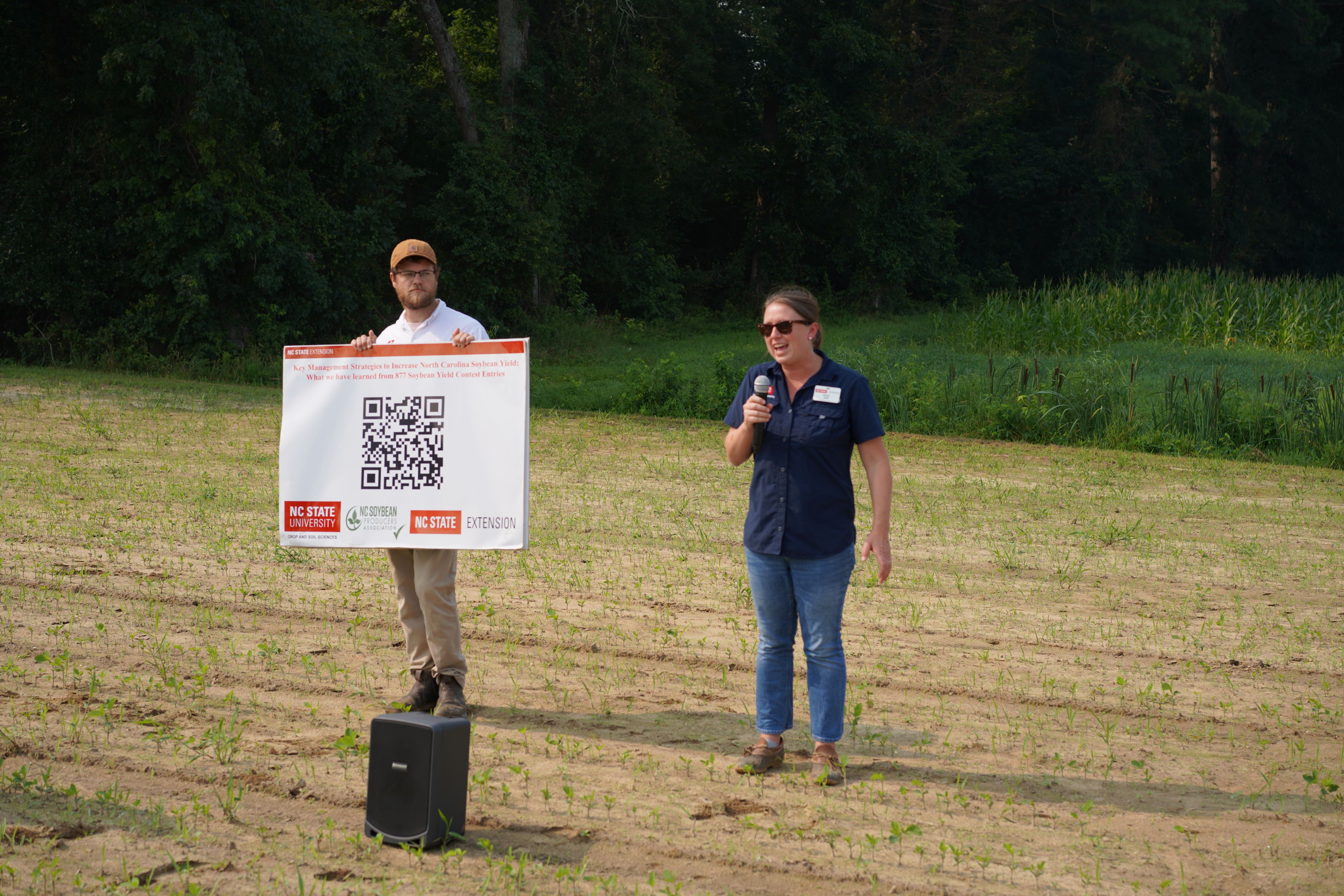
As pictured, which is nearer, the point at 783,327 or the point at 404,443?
the point at 783,327

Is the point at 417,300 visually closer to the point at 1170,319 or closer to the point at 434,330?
the point at 434,330

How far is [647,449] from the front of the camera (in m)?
15.5

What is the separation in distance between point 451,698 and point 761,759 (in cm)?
159

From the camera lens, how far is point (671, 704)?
20.5 ft

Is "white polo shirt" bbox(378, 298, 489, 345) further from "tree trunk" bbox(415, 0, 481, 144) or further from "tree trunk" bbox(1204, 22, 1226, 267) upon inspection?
"tree trunk" bbox(1204, 22, 1226, 267)

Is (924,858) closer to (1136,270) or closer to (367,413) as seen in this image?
(367,413)

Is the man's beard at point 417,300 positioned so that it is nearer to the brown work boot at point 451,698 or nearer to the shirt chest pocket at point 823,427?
the brown work boot at point 451,698

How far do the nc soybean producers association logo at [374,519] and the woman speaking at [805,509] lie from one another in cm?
170

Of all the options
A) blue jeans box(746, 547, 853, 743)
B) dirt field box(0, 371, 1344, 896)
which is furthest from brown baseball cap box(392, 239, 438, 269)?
dirt field box(0, 371, 1344, 896)

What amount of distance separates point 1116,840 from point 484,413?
3308 millimetres

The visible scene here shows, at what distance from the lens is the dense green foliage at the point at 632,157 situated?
24266 millimetres

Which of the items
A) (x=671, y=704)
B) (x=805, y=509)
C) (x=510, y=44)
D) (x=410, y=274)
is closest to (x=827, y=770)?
(x=805, y=509)

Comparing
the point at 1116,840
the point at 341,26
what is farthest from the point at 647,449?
the point at 341,26

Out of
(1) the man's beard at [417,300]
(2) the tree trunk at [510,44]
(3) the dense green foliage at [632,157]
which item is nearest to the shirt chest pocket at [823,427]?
(1) the man's beard at [417,300]
